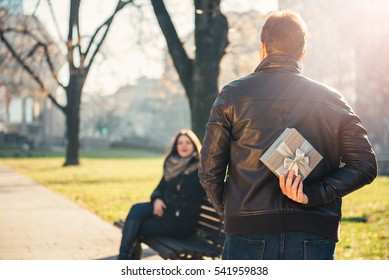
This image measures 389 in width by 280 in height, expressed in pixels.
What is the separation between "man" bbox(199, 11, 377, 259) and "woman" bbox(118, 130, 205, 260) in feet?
10.6

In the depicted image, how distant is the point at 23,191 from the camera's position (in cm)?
1530

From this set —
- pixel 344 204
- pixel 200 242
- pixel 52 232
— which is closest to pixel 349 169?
pixel 200 242

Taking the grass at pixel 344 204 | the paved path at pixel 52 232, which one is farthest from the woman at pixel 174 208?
the grass at pixel 344 204

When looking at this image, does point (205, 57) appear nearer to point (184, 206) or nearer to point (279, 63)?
point (184, 206)

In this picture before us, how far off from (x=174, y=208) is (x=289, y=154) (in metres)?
3.62

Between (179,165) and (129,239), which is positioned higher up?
(179,165)

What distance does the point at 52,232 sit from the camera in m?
8.82

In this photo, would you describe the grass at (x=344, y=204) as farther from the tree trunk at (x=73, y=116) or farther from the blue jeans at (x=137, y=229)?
the tree trunk at (x=73, y=116)

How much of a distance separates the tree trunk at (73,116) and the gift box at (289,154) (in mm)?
24147

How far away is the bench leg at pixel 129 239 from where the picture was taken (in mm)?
6195

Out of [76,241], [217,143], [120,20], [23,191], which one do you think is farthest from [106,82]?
[217,143]

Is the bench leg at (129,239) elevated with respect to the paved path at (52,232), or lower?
elevated

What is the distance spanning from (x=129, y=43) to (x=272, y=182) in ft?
57.5
